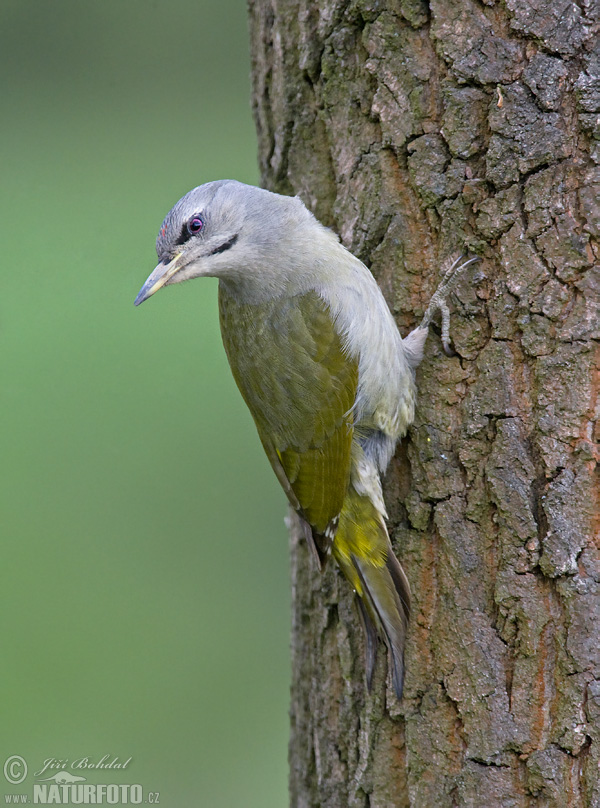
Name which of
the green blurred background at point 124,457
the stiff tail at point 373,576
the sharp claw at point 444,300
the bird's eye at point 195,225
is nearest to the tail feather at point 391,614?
the stiff tail at point 373,576

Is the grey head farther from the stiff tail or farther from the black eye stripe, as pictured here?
the stiff tail

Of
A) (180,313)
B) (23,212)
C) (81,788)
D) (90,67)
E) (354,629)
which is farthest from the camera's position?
(90,67)

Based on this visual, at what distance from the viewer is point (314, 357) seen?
9.07 ft

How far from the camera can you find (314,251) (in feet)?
9.00

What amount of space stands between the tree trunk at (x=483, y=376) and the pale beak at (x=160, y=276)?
1.83 feet

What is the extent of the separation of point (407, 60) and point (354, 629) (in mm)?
1708

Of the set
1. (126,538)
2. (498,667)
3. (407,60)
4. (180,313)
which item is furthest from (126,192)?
(498,667)

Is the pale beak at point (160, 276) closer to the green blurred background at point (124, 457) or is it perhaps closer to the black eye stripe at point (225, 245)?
the black eye stripe at point (225, 245)

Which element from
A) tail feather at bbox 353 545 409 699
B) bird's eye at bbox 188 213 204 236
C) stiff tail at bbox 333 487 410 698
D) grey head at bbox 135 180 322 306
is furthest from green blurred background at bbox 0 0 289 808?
tail feather at bbox 353 545 409 699

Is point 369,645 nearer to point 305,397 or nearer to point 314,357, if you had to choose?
point 305,397

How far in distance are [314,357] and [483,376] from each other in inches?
25.0

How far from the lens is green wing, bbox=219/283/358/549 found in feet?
8.89

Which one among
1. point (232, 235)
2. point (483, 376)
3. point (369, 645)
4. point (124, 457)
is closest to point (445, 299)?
point (483, 376)

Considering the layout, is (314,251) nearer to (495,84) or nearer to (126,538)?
(495,84)
